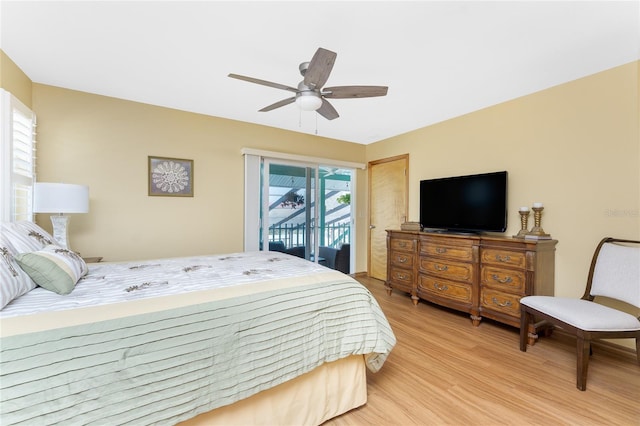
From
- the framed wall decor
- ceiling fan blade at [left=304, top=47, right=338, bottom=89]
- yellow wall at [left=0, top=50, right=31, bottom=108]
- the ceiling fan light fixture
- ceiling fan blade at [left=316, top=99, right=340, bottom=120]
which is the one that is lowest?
the framed wall decor

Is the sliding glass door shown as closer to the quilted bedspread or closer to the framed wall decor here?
Answer: the framed wall decor

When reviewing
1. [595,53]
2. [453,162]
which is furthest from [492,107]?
[595,53]

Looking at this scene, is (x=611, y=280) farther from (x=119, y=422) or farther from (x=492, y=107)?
(x=119, y=422)

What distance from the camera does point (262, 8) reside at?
166 centimetres

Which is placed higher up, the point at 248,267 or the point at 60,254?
the point at 60,254

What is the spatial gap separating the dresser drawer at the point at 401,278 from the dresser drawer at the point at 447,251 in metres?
0.41

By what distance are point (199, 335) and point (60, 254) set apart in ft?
3.83

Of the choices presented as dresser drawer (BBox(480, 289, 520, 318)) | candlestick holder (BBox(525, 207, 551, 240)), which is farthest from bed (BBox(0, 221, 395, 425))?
candlestick holder (BBox(525, 207, 551, 240))

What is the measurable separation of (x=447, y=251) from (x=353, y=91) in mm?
2133

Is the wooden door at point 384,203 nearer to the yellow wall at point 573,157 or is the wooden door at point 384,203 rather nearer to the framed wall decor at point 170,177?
the yellow wall at point 573,157

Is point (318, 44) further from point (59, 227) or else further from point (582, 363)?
point (582, 363)

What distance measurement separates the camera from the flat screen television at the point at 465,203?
115 inches

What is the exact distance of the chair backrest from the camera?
2.02m

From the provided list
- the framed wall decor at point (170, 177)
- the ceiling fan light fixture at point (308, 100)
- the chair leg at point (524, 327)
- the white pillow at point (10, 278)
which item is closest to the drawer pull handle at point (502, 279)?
the chair leg at point (524, 327)
